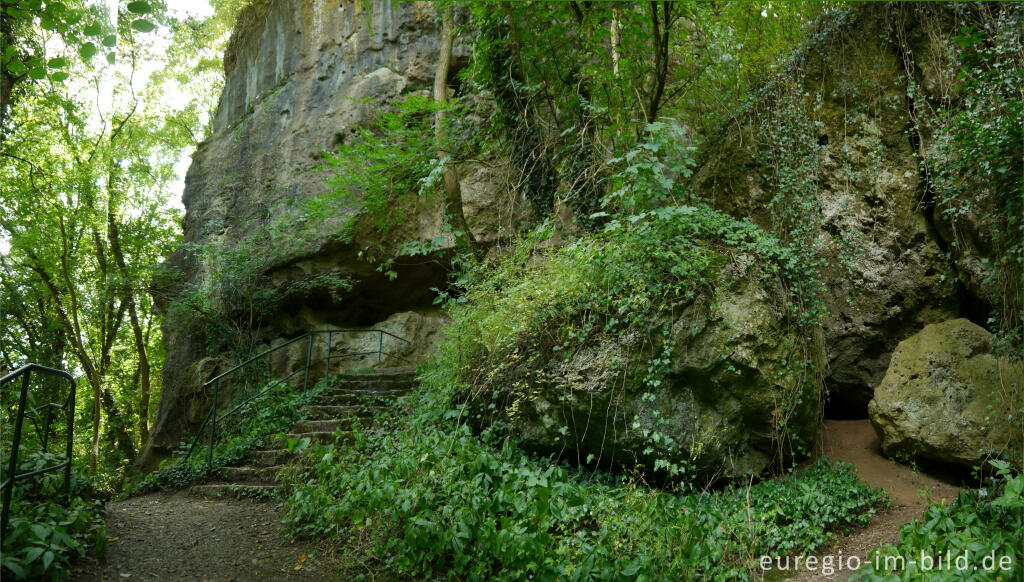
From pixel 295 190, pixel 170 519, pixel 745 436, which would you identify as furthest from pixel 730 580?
pixel 295 190

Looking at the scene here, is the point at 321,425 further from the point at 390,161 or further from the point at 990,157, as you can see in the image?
the point at 990,157

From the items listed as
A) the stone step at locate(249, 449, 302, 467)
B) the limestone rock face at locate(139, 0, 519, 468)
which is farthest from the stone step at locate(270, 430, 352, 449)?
the limestone rock face at locate(139, 0, 519, 468)

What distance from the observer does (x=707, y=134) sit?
22.3ft

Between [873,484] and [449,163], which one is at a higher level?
[449,163]

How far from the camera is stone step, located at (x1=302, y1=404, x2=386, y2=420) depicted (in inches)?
277

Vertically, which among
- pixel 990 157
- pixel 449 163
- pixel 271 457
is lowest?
pixel 271 457

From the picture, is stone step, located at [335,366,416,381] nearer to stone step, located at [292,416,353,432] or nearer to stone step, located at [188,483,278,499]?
stone step, located at [292,416,353,432]

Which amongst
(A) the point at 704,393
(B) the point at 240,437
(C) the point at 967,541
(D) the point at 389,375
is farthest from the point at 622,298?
(B) the point at 240,437

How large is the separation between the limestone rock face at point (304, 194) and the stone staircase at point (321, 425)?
207cm

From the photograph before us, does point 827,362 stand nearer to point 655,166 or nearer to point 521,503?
point 655,166

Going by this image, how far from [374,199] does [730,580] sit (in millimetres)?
6676

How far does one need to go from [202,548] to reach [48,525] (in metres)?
1.53

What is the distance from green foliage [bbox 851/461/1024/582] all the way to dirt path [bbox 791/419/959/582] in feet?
0.94

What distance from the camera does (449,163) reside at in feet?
25.4
